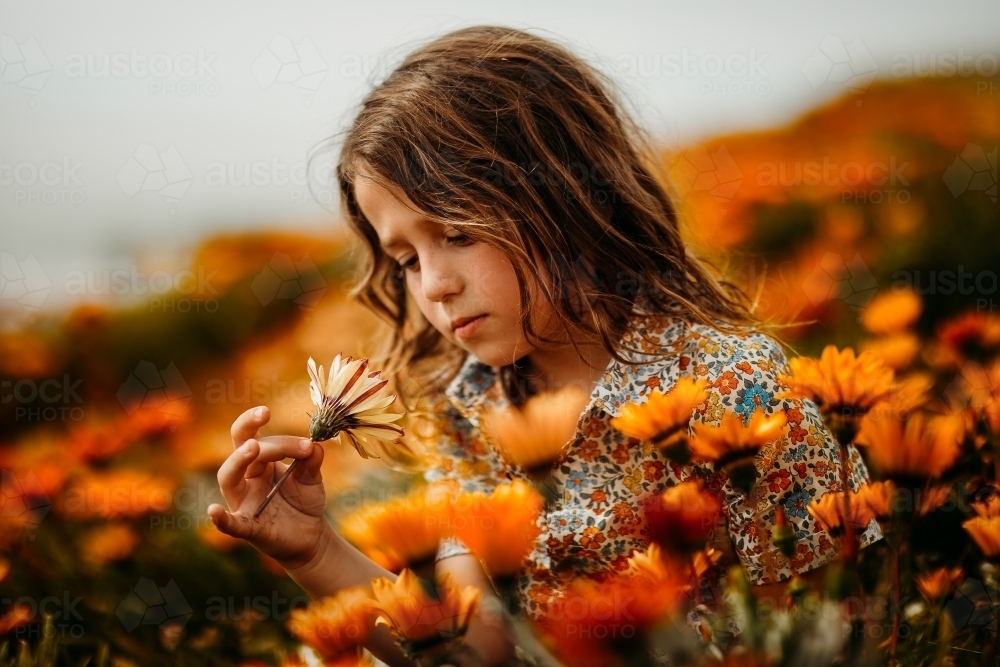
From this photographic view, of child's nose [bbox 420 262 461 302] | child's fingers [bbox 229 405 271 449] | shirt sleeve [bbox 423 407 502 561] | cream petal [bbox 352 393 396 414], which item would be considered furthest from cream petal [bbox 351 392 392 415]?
shirt sleeve [bbox 423 407 502 561]

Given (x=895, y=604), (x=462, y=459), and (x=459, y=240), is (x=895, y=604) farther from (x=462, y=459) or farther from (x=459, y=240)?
(x=462, y=459)

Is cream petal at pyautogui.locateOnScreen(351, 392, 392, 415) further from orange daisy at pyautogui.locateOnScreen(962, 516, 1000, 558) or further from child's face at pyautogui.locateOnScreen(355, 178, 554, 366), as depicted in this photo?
orange daisy at pyautogui.locateOnScreen(962, 516, 1000, 558)

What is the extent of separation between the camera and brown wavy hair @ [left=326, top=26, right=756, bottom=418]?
0.85 m

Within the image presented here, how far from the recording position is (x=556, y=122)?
0.93 meters

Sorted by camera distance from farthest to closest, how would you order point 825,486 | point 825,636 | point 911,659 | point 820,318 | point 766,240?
point 766,240 < point 820,318 < point 825,486 < point 911,659 < point 825,636

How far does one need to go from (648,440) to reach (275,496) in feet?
1.15

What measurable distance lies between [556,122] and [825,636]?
0.69m

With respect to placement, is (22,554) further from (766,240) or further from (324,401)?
(766,240)

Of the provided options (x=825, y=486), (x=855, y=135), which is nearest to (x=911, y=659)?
(x=825, y=486)

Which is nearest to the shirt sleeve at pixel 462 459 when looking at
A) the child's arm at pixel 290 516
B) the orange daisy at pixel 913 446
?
the child's arm at pixel 290 516

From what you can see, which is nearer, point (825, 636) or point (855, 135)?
point (825, 636)

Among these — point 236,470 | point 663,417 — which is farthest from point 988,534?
point 236,470

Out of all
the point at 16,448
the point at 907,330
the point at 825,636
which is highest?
the point at 825,636

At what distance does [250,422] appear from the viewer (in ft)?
2.15
